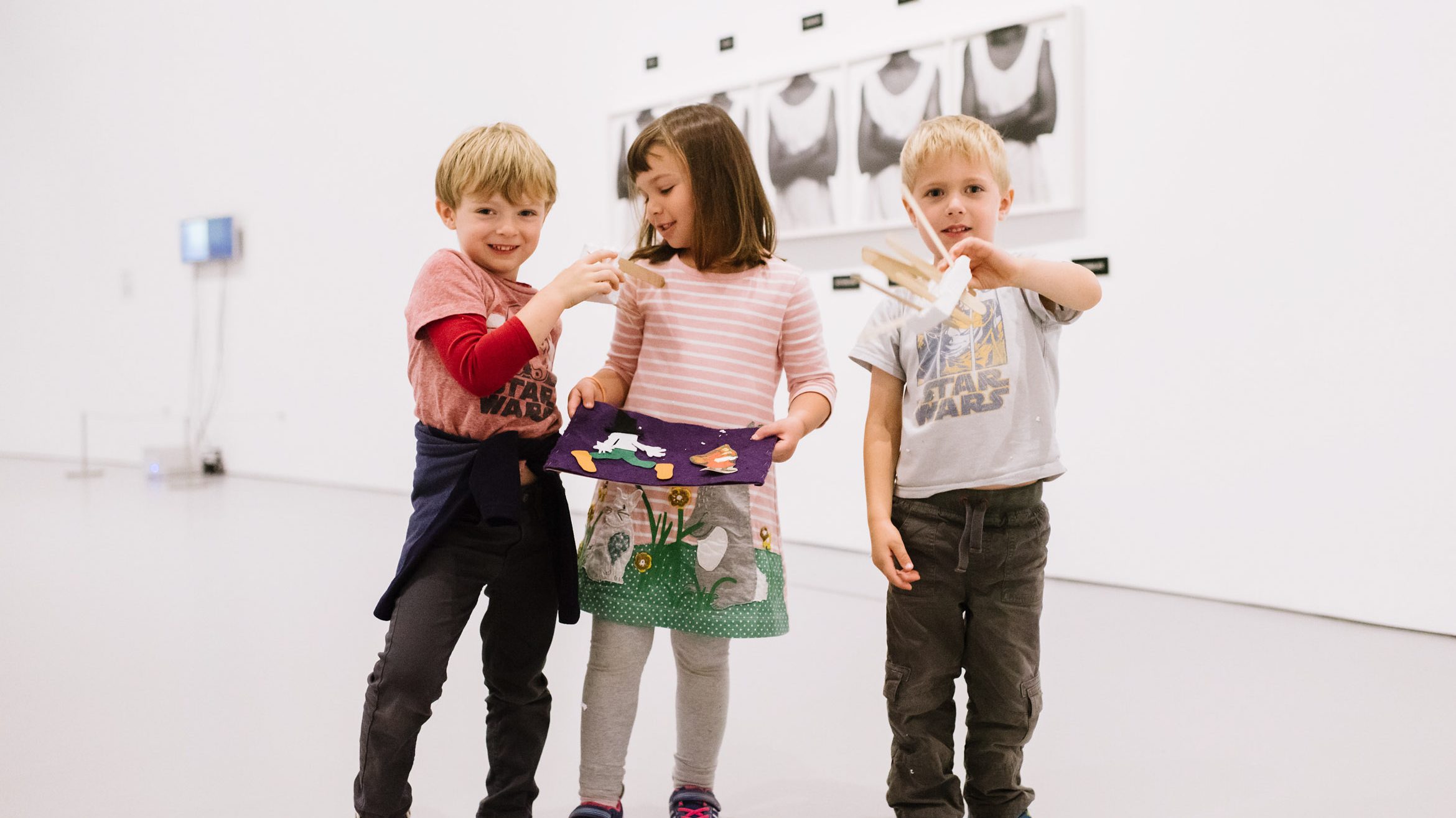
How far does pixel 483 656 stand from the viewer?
5.22ft

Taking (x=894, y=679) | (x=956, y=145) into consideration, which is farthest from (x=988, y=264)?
(x=894, y=679)

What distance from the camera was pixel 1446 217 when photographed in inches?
114

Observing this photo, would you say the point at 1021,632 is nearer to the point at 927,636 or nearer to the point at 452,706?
the point at 927,636

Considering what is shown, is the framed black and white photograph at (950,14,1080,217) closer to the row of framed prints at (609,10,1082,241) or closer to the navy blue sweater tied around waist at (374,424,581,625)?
the row of framed prints at (609,10,1082,241)

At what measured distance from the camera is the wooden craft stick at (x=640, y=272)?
155 cm

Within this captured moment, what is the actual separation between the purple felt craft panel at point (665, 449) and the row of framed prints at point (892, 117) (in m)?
1.72

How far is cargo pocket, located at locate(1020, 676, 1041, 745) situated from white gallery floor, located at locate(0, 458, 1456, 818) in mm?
297

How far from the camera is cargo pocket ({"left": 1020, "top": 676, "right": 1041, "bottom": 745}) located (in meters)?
1.54

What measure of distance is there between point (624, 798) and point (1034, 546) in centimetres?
85

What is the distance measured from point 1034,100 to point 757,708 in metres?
2.31

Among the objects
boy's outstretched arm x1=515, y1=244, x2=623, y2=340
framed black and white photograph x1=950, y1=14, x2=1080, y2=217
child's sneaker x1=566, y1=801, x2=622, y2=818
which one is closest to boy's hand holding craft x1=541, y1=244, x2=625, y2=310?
boy's outstretched arm x1=515, y1=244, x2=623, y2=340

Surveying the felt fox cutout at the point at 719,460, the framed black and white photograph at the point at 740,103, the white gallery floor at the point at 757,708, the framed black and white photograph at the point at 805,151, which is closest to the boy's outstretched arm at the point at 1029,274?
the felt fox cutout at the point at 719,460

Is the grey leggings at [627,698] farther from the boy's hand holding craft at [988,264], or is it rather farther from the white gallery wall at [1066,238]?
the white gallery wall at [1066,238]

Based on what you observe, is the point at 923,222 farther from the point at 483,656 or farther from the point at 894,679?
the point at 483,656
